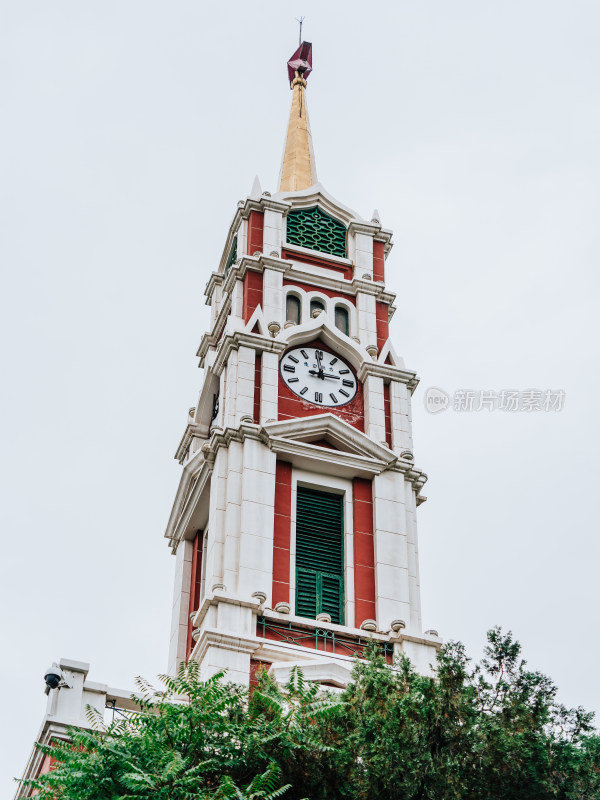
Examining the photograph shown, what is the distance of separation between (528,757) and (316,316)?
19.2 meters

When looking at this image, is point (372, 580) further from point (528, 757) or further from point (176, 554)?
point (528, 757)

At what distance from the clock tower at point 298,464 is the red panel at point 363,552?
0.12 ft

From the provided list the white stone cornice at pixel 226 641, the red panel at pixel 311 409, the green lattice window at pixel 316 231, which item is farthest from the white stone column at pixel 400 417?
the white stone cornice at pixel 226 641

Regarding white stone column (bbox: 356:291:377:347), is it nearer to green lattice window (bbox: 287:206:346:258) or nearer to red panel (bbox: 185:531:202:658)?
green lattice window (bbox: 287:206:346:258)

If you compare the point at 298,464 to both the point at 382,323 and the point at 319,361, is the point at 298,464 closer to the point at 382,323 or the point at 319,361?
the point at 319,361

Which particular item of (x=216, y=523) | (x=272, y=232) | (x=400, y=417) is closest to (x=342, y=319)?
(x=272, y=232)

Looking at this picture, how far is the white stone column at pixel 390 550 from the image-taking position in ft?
110

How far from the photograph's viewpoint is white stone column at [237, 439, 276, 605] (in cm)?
3259

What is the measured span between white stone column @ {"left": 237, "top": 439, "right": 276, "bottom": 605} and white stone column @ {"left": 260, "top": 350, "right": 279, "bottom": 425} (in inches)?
41.7

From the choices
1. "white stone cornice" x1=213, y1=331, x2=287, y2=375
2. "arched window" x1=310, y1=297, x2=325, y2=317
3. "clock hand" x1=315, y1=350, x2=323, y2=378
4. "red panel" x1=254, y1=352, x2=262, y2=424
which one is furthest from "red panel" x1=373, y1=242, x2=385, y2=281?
"red panel" x1=254, y1=352, x2=262, y2=424

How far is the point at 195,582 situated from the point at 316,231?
36.1 feet

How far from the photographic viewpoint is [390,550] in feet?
113

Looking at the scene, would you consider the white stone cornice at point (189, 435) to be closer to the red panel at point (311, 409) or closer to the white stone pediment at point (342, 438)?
the red panel at point (311, 409)

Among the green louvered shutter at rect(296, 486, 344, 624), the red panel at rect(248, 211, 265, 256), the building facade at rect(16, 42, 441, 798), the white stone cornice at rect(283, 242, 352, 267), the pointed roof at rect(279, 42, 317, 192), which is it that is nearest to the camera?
the building facade at rect(16, 42, 441, 798)
